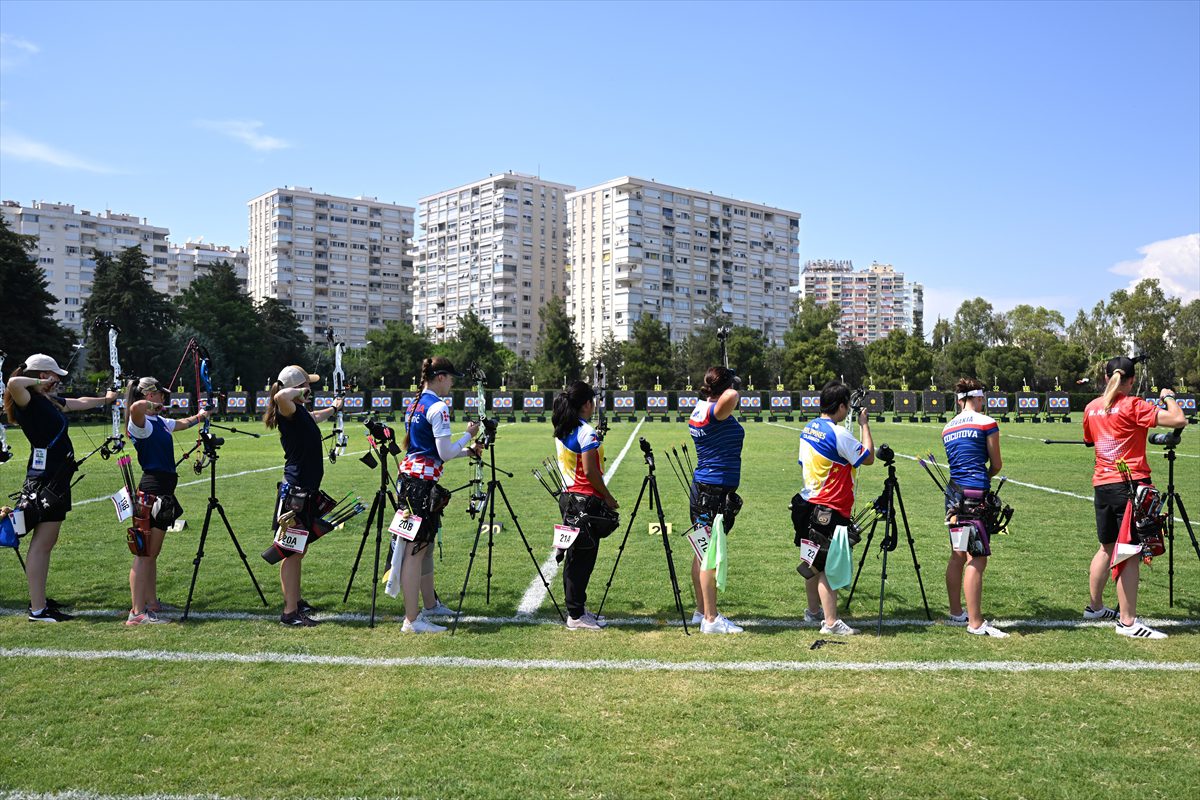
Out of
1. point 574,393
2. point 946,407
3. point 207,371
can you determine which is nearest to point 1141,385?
point 574,393

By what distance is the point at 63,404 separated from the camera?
284 inches

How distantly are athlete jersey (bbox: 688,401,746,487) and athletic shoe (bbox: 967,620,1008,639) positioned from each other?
2128 mm

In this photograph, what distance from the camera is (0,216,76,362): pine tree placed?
44.6 metres

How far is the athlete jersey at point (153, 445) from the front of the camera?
22.6 feet

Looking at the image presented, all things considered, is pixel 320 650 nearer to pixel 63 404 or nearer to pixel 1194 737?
pixel 63 404

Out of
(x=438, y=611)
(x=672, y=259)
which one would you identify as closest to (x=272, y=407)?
(x=438, y=611)

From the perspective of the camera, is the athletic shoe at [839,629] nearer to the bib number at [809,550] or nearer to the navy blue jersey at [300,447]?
the bib number at [809,550]

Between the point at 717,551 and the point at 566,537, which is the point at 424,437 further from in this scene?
the point at 717,551

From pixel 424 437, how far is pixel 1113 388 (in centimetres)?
544

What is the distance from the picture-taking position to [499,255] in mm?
124875

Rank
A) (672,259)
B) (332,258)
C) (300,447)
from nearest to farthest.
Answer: (300,447)
(672,259)
(332,258)

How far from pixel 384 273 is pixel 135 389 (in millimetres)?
139609

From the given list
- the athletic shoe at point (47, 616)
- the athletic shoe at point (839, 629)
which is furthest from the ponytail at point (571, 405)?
the athletic shoe at point (47, 616)

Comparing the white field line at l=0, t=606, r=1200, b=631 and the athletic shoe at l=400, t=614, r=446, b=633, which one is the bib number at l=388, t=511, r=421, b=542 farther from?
the white field line at l=0, t=606, r=1200, b=631
